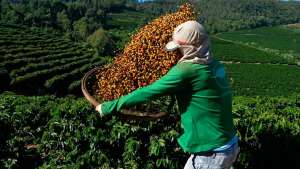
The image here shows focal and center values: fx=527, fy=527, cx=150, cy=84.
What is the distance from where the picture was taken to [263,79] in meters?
70.9

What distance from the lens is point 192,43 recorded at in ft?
12.3

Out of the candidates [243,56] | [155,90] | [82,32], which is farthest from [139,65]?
[82,32]

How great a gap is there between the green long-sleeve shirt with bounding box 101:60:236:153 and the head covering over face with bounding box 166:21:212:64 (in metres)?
0.05

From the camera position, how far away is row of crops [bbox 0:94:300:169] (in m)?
5.86

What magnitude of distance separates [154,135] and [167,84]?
2387 millimetres

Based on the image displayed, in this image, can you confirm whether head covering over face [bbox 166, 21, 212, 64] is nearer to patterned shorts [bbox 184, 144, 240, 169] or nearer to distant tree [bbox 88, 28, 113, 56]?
patterned shorts [bbox 184, 144, 240, 169]

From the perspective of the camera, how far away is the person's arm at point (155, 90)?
Answer: 12.3 ft

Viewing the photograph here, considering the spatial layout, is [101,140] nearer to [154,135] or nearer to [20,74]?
[154,135]

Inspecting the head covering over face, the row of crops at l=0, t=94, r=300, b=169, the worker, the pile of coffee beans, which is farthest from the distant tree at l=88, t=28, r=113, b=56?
the head covering over face

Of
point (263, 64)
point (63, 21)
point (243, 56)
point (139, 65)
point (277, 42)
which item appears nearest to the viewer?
point (139, 65)

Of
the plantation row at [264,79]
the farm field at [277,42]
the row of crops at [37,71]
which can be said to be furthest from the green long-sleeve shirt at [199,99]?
the farm field at [277,42]

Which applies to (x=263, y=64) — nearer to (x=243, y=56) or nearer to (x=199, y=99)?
(x=243, y=56)

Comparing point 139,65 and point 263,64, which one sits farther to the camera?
point 263,64

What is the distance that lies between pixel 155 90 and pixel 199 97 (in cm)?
33
